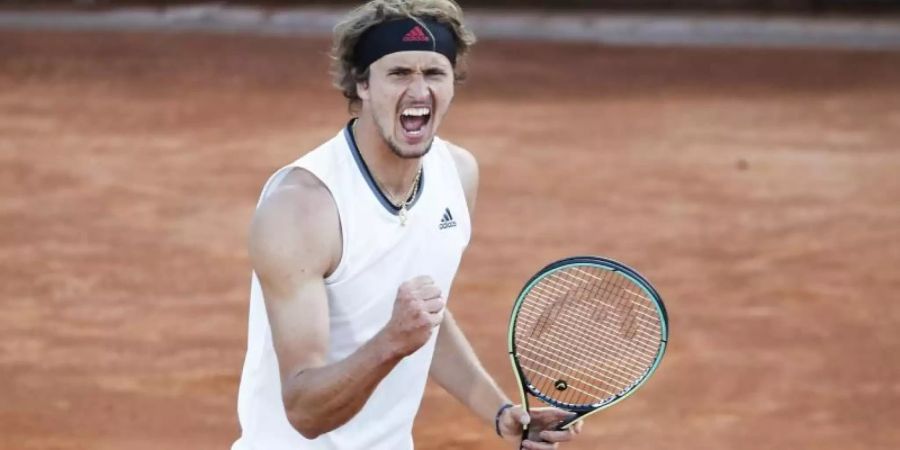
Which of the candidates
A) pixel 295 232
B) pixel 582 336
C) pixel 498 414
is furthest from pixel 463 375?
pixel 295 232

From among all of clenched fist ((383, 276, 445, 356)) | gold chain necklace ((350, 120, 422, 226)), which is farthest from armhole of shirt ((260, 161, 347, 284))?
clenched fist ((383, 276, 445, 356))

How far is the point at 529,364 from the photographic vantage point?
6.01 metres

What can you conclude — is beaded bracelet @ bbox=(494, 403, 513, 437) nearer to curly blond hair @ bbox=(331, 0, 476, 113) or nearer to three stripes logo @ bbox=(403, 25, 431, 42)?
curly blond hair @ bbox=(331, 0, 476, 113)

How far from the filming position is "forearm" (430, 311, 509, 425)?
4.42 metres

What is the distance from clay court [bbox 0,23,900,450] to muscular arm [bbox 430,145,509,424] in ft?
8.24

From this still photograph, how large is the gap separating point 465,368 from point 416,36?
1052 millimetres

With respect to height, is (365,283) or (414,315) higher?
(414,315)

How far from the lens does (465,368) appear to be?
452 cm

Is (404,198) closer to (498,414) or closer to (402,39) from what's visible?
(402,39)

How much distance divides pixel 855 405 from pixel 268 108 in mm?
7632

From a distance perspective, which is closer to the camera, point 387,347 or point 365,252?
point 387,347

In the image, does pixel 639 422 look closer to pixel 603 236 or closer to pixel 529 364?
pixel 529 364

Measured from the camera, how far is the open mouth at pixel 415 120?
3902 millimetres

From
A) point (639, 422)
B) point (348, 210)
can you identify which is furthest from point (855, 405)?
point (348, 210)
